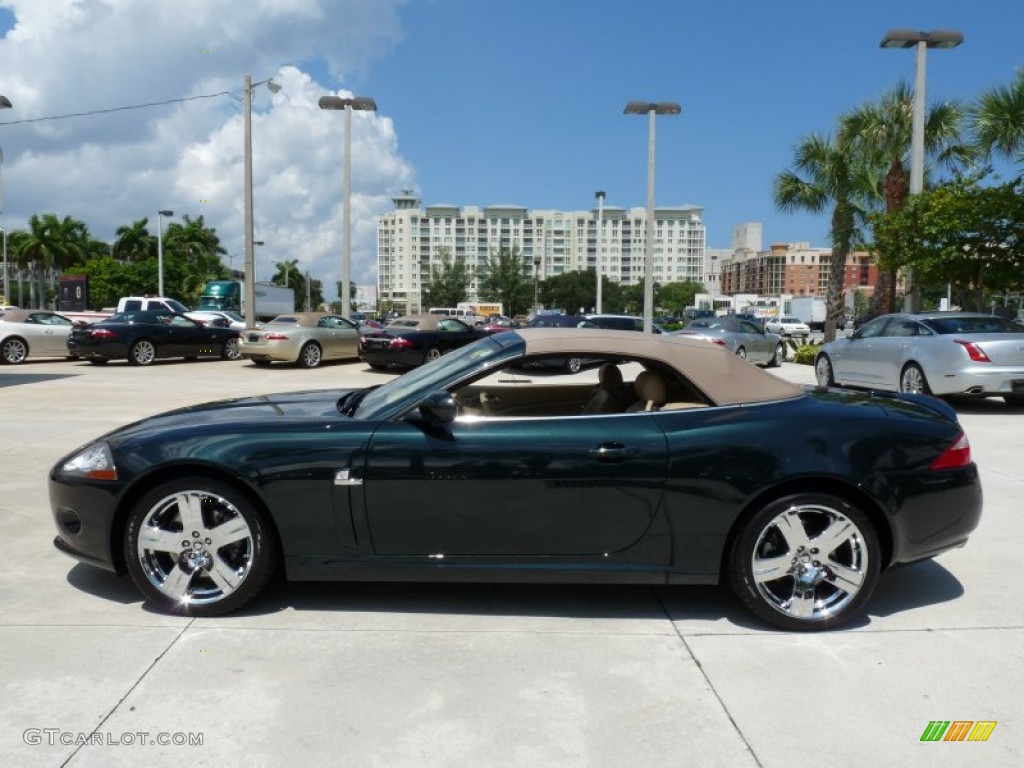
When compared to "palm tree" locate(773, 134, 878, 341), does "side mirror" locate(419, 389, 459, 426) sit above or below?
below

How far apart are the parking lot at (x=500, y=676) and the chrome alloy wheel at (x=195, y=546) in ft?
0.53

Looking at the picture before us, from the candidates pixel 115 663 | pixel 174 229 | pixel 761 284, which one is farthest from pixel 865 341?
pixel 761 284

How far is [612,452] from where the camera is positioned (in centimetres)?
378

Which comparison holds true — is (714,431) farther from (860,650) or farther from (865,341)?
(865,341)

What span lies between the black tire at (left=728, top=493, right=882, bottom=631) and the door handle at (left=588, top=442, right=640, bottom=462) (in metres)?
0.63

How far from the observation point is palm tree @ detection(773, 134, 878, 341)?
24859mm

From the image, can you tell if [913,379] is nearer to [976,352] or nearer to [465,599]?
[976,352]

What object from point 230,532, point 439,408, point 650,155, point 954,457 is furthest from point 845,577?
point 650,155

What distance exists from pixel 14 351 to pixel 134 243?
6609 cm

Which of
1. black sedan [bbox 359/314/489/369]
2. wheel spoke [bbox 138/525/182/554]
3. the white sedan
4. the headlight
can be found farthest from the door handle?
the white sedan

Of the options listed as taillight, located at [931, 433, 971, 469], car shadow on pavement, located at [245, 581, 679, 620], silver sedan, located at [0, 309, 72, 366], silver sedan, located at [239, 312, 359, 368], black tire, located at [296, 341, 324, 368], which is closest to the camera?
taillight, located at [931, 433, 971, 469]

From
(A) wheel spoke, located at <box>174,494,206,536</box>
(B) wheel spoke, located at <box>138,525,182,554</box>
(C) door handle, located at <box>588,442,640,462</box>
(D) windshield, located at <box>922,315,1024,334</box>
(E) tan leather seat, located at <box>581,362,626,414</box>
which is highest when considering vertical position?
(D) windshield, located at <box>922,315,1024,334</box>

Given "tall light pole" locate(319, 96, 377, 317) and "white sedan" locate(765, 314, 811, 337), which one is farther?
"white sedan" locate(765, 314, 811, 337)

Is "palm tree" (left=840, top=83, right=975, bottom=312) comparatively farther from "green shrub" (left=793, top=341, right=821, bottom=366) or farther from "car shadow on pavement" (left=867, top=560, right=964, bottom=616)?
"car shadow on pavement" (left=867, top=560, right=964, bottom=616)
